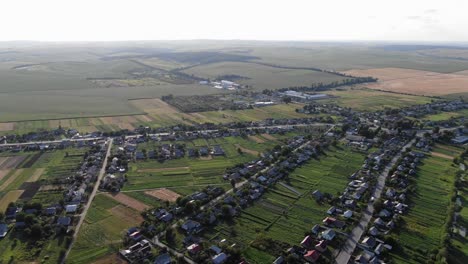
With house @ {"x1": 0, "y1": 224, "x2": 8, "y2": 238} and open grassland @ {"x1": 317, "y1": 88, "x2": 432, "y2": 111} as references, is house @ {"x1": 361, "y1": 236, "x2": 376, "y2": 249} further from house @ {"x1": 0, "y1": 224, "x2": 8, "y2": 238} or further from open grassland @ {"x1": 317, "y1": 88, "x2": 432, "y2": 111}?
open grassland @ {"x1": 317, "y1": 88, "x2": 432, "y2": 111}

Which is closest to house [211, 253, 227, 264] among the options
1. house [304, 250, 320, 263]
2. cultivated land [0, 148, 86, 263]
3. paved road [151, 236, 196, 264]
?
paved road [151, 236, 196, 264]

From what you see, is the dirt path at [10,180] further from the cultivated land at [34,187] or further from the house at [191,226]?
the house at [191,226]

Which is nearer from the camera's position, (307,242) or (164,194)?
(307,242)

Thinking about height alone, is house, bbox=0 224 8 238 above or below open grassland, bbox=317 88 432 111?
below

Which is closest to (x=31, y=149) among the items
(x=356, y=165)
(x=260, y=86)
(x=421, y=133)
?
Answer: (x=356, y=165)

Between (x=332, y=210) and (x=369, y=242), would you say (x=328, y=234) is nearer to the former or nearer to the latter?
(x=369, y=242)

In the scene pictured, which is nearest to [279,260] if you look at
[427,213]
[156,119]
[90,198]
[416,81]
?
[427,213]
